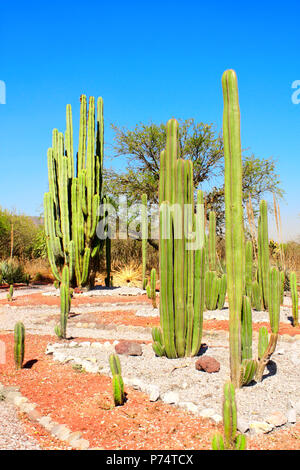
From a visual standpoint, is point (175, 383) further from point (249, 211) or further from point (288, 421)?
point (249, 211)

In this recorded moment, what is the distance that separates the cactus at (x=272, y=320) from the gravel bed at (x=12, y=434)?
212 centimetres

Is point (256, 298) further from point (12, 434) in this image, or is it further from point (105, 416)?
point (12, 434)

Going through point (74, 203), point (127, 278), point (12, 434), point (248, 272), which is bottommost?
point (12, 434)

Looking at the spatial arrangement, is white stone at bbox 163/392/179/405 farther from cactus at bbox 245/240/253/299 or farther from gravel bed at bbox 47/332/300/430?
cactus at bbox 245/240/253/299

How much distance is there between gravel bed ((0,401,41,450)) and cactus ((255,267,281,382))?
2.12m

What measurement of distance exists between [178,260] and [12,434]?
2333 millimetres

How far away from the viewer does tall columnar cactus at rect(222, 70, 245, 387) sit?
11.9 ft

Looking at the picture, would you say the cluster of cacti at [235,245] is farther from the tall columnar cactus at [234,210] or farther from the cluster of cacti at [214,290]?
the cluster of cacti at [214,290]

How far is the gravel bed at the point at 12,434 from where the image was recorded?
9.44ft

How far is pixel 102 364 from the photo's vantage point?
4680mm

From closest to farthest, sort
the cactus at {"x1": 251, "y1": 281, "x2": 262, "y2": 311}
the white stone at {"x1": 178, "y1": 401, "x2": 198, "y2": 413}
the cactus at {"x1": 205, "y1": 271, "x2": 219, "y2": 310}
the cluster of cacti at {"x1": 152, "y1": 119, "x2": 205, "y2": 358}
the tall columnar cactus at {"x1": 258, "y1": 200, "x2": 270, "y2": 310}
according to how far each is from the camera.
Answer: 1. the white stone at {"x1": 178, "y1": 401, "x2": 198, "y2": 413}
2. the cluster of cacti at {"x1": 152, "y1": 119, "x2": 205, "y2": 358}
3. the tall columnar cactus at {"x1": 258, "y1": 200, "x2": 270, "y2": 310}
4. the cactus at {"x1": 205, "y1": 271, "x2": 219, "y2": 310}
5. the cactus at {"x1": 251, "y1": 281, "x2": 262, "y2": 311}

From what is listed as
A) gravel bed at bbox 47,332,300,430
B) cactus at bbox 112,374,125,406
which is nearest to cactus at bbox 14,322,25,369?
gravel bed at bbox 47,332,300,430

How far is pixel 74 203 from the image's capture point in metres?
11.5

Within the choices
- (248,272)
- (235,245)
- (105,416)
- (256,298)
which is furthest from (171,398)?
(256,298)
